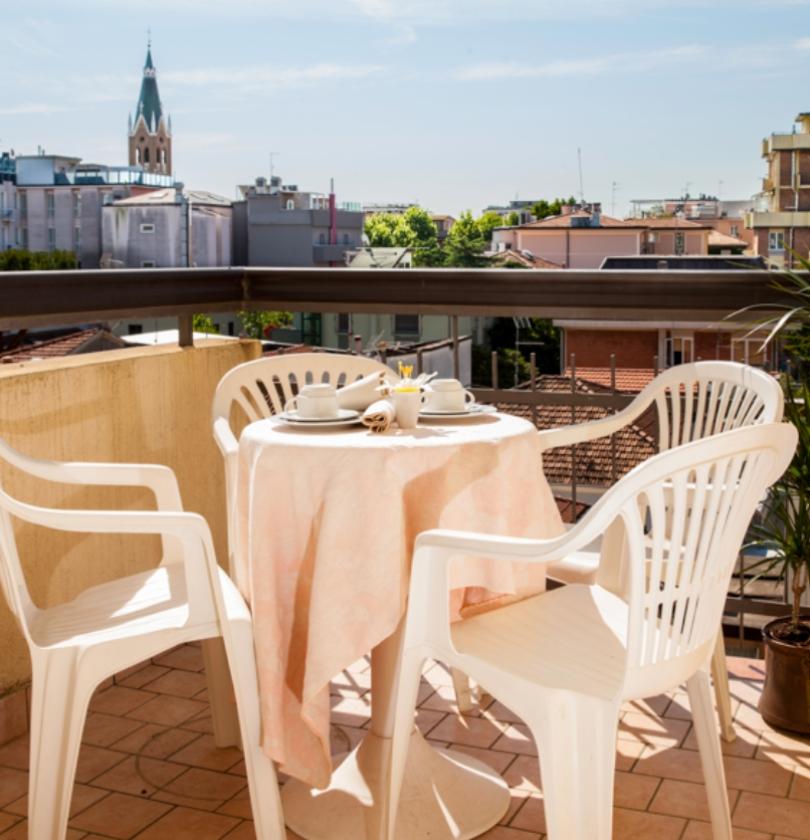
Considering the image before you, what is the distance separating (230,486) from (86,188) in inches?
1174

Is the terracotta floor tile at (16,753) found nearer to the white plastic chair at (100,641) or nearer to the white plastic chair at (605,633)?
the white plastic chair at (100,641)

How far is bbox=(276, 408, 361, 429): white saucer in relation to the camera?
236cm

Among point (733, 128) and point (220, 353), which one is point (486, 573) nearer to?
point (220, 353)

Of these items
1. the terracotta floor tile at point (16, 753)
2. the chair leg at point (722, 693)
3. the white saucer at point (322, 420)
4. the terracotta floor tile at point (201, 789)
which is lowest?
the terracotta floor tile at point (201, 789)

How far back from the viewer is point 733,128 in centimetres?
3709

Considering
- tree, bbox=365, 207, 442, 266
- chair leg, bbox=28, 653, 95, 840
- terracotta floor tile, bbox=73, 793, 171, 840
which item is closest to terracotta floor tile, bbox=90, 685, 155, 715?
terracotta floor tile, bbox=73, 793, 171, 840

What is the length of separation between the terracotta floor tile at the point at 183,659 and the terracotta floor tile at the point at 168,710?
0.22 metres

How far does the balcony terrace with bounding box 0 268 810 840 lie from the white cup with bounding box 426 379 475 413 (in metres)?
0.79

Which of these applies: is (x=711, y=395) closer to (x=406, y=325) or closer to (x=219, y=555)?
(x=406, y=325)

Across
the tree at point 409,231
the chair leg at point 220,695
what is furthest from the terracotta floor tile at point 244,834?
the tree at point 409,231

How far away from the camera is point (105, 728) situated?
2912mm

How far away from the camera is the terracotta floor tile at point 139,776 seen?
2.58 m

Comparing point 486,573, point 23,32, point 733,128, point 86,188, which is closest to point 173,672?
point 486,573

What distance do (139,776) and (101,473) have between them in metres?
0.77
